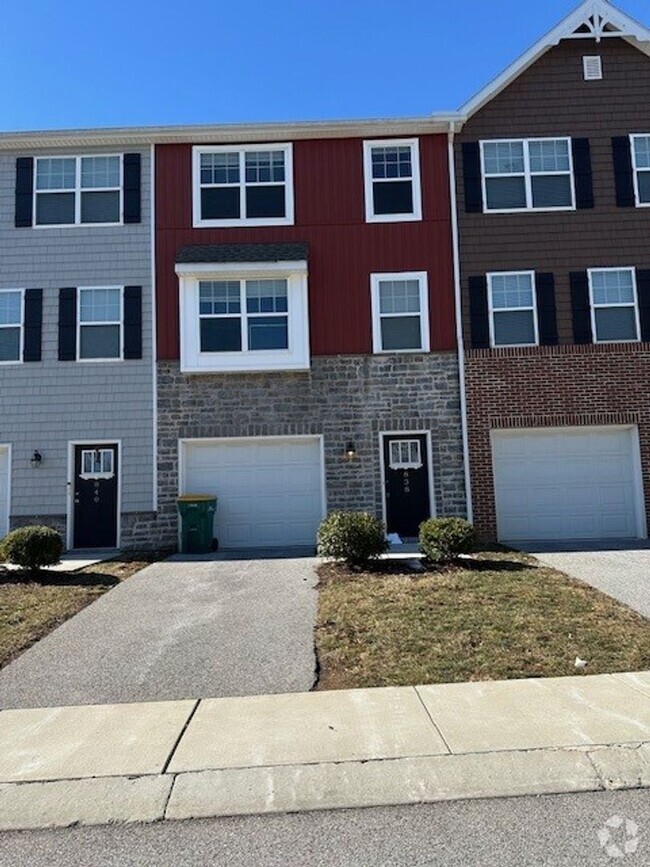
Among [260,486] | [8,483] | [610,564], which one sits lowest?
[610,564]

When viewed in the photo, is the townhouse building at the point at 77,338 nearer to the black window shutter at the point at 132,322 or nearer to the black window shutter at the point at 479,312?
the black window shutter at the point at 132,322

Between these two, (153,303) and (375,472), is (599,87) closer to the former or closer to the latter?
(375,472)

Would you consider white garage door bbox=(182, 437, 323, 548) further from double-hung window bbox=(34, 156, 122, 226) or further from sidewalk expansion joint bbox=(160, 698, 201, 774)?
sidewalk expansion joint bbox=(160, 698, 201, 774)

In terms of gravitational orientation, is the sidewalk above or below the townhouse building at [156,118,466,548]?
below

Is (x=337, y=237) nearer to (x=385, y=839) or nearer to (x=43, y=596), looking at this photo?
(x=43, y=596)

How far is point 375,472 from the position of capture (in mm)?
14047

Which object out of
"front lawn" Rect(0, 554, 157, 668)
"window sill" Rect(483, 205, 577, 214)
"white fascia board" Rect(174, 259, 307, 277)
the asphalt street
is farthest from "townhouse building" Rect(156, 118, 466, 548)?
the asphalt street

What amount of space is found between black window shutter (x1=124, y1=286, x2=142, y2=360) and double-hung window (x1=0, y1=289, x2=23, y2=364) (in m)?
2.22

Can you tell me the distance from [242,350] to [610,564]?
315 inches

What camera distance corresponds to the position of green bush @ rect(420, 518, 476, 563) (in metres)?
10.0

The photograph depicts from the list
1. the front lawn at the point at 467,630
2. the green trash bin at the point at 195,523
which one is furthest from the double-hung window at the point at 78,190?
the front lawn at the point at 467,630

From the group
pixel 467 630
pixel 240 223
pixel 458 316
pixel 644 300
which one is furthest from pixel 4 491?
pixel 644 300

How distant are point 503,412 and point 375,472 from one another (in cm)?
292

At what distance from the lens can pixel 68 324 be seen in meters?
14.3
